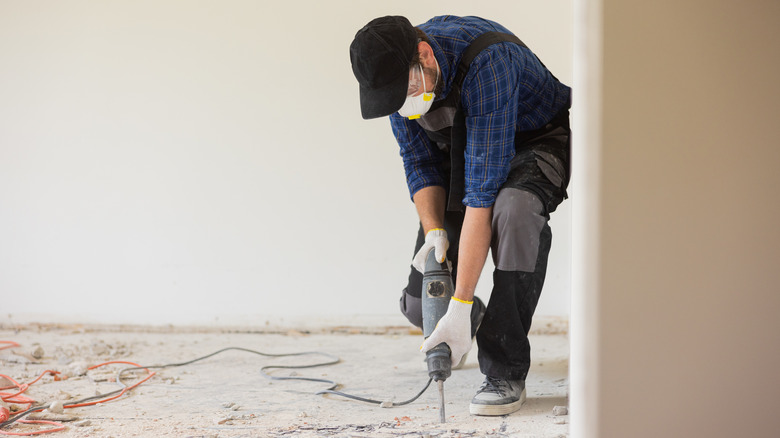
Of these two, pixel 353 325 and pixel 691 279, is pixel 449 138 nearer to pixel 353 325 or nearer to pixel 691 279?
pixel 691 279

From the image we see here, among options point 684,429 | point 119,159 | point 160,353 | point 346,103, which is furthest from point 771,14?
point 119,159

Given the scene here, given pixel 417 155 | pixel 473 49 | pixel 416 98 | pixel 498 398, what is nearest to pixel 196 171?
pixel 417 155

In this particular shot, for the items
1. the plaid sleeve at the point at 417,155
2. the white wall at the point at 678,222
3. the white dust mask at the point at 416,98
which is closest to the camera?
the white wall at the point at 678,222

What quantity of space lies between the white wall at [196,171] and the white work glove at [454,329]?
4.39ft

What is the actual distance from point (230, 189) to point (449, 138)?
5.19ft

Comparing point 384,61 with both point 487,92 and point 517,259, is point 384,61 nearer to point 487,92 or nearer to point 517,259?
point 487,92

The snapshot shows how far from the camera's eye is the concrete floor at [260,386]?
1.62 metres

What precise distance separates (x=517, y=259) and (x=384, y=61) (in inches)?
25.4

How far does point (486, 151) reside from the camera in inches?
65.6

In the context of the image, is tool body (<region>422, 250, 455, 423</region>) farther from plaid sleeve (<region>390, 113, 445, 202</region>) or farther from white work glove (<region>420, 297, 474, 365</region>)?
plaid sleeve (<region>390, 113, 445, 202</region>)

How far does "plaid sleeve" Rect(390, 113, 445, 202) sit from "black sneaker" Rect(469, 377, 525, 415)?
2.15 feet

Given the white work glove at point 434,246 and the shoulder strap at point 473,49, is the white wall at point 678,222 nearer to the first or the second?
the shoulder strap at point 473,49

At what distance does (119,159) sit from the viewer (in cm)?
319

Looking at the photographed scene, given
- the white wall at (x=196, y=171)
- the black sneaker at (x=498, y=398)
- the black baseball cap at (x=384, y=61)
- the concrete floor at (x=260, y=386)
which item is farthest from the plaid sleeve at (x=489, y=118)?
the white wall at (x=196, y=171)
